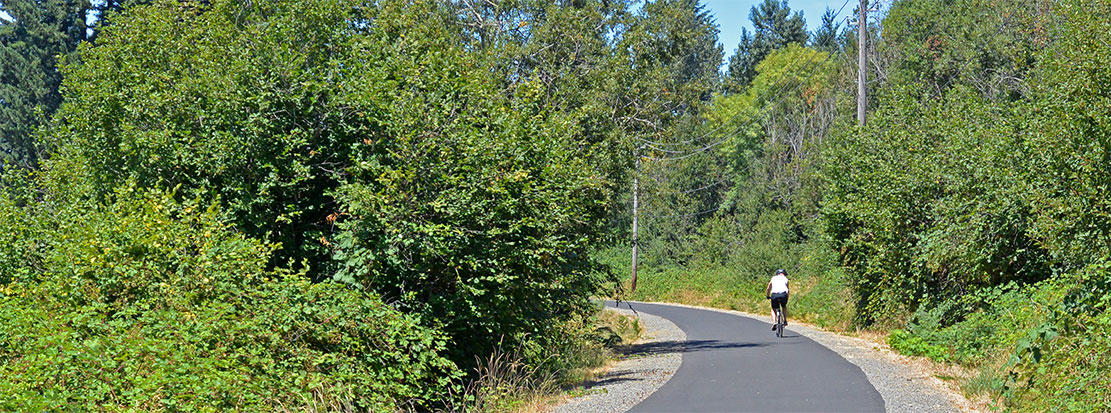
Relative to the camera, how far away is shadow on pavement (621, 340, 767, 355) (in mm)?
21672

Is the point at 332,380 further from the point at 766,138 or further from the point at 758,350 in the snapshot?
the point at 766,138

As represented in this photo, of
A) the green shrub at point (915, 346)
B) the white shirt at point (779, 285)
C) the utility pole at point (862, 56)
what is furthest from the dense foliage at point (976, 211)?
the white shirt at point (779, 285)

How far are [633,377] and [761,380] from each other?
2.23 meters

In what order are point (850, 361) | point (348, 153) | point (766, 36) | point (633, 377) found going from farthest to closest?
point (766, 36) → point (850, 361) → point (633, 377) → point (348, 153)

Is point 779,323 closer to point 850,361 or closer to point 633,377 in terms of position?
point 850,361

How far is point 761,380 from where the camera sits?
48.4 feet

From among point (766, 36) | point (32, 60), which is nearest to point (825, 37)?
point (766, 36)

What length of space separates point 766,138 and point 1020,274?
Answer: 47877mm

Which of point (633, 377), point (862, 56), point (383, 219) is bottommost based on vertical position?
point (633, 377)

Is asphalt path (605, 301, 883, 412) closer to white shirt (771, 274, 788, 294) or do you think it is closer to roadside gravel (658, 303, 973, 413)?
roadside gravel (658, 303, 973, 413)

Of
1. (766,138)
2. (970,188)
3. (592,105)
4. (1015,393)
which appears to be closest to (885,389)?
(1015,393)

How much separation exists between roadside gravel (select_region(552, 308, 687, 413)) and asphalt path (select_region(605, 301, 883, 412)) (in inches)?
7.1

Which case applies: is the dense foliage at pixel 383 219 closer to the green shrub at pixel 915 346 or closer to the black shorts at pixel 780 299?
the green shrub at pixel 915 346

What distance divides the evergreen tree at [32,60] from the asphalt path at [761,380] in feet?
128
